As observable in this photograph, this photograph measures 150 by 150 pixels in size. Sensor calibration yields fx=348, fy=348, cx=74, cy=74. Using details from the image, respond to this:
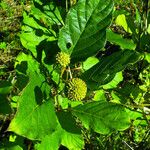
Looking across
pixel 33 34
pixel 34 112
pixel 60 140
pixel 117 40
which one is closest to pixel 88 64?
pixel 117 40

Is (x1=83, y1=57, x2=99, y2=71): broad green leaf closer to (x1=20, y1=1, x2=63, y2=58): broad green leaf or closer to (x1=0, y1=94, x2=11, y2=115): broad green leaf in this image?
(x1=20, y1=1, x2=63, y2=58): broad green leaf

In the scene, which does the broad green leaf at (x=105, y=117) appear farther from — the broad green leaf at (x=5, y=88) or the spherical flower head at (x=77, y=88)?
the broad green leaf at (x=5, y=88)

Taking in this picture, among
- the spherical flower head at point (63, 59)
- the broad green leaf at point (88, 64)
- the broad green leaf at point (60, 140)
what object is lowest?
the broad green leaf at point (60, 140)

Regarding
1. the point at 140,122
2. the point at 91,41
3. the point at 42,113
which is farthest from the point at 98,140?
the point at 42,113

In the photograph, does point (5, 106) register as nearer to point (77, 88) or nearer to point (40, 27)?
point (77, 88)

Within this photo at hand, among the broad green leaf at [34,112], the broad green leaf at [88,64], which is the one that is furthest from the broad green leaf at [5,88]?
the broad green leaf at [88,64]

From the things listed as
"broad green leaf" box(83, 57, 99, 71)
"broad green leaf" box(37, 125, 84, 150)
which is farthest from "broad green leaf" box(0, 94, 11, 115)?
"broad green leaf" box(83, 57, 99, 71)
